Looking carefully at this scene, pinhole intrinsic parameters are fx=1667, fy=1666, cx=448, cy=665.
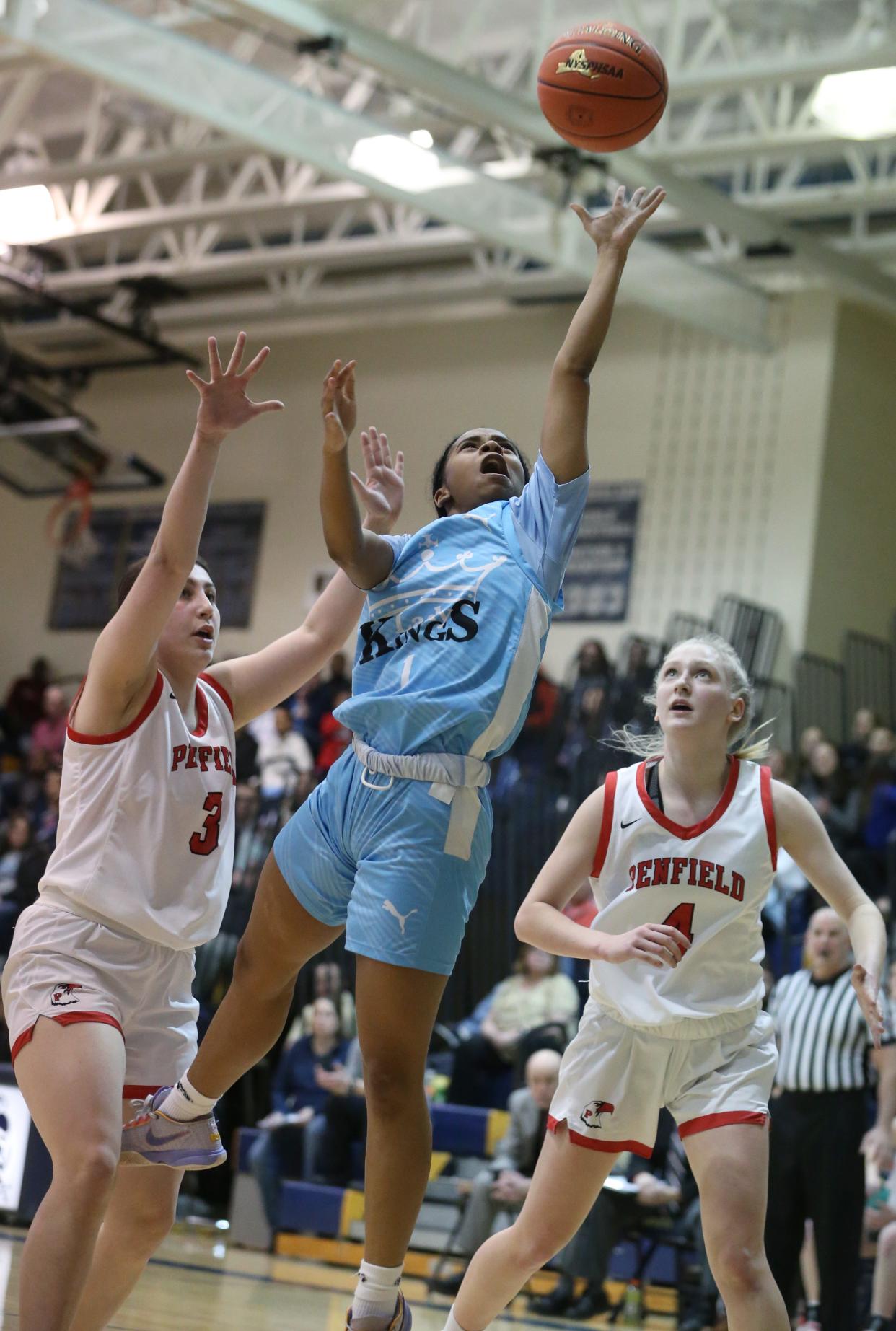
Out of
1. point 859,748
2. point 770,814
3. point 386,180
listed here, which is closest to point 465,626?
point 770,814

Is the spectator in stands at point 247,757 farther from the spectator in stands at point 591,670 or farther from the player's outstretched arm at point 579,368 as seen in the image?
the player's outstretched arm at point 579,368

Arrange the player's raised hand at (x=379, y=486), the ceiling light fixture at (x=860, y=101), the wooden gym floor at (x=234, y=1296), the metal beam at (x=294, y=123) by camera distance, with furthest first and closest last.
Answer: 1. the metal beam at (x=294, y=123)
2. the ceiling light fixture at (x=860, y=101)
3. the wooden gym floor at (x=234, y=1296)
4. the player's raised hand at (x=379, y=486)

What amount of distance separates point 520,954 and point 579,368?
738 centimetres

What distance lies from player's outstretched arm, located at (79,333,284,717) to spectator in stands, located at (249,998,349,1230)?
6363 mm

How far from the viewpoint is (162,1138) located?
149 inches

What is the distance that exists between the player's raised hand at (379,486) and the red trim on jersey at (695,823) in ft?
3.07

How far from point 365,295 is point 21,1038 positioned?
50.8ft

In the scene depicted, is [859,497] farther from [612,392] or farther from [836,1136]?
[836,1136]

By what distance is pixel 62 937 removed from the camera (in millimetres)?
3723

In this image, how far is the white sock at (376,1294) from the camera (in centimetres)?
352

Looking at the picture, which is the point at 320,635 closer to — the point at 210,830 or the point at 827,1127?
the point at 210,830

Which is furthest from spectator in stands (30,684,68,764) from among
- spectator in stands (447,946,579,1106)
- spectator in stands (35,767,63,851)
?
spectator in stands (447,946,579,1106)

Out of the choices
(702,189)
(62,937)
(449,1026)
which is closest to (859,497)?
(702,189)

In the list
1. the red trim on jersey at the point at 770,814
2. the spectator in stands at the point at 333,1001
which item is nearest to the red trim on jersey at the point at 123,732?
the red trim on jersey at the point at 770,814
